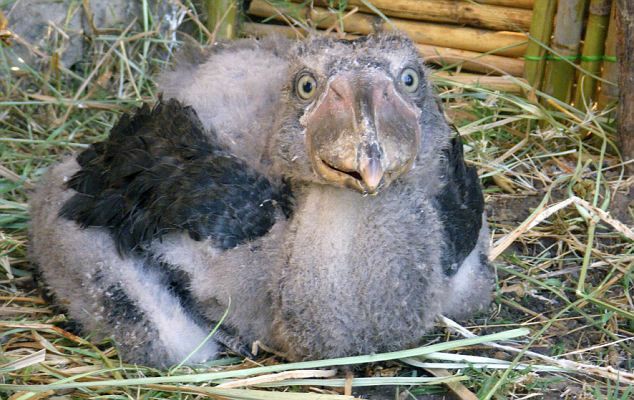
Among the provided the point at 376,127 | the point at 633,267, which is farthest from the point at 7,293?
the point at 633,267

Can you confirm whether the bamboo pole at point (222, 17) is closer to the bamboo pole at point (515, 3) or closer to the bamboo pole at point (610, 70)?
the bamboo pole at point (515, 3)

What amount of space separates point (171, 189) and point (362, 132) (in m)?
0.69

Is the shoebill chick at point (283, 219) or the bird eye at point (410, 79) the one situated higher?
the bird eye at point (410, 79)

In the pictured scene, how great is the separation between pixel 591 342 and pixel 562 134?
51.9 inches

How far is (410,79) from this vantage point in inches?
99.3

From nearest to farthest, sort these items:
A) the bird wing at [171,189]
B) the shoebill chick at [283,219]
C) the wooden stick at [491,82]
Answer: the shoebill chick at [283,219], the bird wing at [171,189], the wooden stick at [491,82]

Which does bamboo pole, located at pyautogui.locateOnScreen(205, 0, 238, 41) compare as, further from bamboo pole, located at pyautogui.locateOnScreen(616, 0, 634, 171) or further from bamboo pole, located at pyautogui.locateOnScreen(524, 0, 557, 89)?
bamboo pole, located at pyautogui.locateOnScreen(616, 0, 634, 171)

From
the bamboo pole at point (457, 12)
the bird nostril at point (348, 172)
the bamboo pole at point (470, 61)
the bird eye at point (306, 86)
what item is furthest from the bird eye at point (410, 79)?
the bamboo pole at point (457, 12)

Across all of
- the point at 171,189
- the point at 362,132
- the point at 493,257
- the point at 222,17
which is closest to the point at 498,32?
the point at 222,17

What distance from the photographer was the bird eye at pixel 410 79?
2.50m

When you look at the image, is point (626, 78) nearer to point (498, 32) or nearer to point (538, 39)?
point (538, 39)

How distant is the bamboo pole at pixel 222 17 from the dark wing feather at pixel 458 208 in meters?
1.90

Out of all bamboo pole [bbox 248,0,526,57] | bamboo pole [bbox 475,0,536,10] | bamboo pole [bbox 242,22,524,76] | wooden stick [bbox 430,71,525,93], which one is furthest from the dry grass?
bamboo pole [bbox 475,0,536,10]

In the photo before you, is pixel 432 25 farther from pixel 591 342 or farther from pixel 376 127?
pixel 376 127
